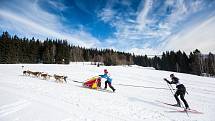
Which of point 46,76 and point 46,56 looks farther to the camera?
point 46,56

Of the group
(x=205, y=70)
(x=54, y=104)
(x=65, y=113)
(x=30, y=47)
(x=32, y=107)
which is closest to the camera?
(x=65, y=113)

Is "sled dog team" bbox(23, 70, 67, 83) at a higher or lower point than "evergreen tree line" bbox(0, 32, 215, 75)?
lower

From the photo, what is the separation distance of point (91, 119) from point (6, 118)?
3554mm

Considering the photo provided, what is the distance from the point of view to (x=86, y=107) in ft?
32.8

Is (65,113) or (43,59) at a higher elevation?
(43,59)

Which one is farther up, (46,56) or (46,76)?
Result: (46,56)

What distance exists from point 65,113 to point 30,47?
77543 millimetres

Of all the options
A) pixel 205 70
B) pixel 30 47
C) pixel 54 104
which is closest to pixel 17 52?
pixel 30 47

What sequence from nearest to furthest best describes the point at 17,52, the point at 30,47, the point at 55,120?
the point at 55,120 → the point at 17,52 → the point at 30,47

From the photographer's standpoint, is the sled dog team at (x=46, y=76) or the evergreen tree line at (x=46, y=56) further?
the evergreen tree line at (x=46, y=56)

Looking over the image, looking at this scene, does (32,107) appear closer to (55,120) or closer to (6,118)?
(6,118)

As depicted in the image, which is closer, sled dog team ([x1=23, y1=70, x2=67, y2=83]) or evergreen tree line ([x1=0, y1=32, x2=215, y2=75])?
sled dog team ([x1=23, y1=70, x2=67, y2=83])

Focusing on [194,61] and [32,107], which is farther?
[194,61]

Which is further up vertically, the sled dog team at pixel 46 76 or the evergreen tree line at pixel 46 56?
the evergreen tree line at pixel 46 56
